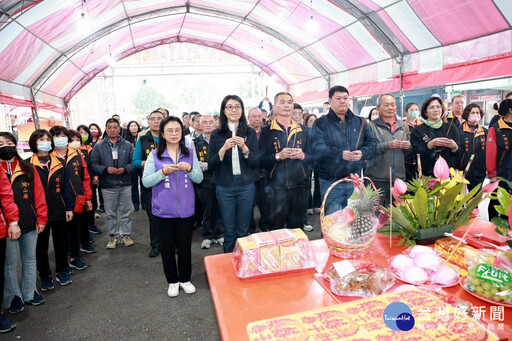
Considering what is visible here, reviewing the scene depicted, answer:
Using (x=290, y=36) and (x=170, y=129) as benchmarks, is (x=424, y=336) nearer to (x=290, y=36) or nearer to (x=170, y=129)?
(x=170, y=129)

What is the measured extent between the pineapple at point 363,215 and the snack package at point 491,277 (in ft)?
1.28

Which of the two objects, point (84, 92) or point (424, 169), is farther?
point (84, 92)

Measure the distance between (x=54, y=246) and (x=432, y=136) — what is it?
147 inches

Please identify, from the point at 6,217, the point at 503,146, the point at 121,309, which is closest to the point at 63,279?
the point at 121,309

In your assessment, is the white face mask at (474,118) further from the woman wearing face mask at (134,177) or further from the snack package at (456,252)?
the woman wearing face mask at (134,177)

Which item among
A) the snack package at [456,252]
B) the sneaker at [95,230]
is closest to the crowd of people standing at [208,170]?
the sneaker at [95,230]

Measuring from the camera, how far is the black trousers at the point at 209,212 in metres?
3.81

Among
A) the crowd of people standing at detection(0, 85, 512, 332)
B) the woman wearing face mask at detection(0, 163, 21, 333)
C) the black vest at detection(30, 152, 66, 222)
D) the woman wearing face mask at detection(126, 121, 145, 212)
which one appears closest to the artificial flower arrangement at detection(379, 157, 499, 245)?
the crowd of people standing at detection(0, 85, 512, 332)

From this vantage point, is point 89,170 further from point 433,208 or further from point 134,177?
point 433,208

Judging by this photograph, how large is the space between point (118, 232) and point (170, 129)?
2.16 m

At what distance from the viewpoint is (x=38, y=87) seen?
388 inches

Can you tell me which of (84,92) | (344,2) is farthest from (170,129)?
(84,92)

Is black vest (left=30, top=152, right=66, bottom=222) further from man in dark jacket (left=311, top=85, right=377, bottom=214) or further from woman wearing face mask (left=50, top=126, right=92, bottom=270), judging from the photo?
man in dark jacket (left=311, top=85, right=377, bottom=214)

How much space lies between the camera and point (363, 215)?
145 centimetres
